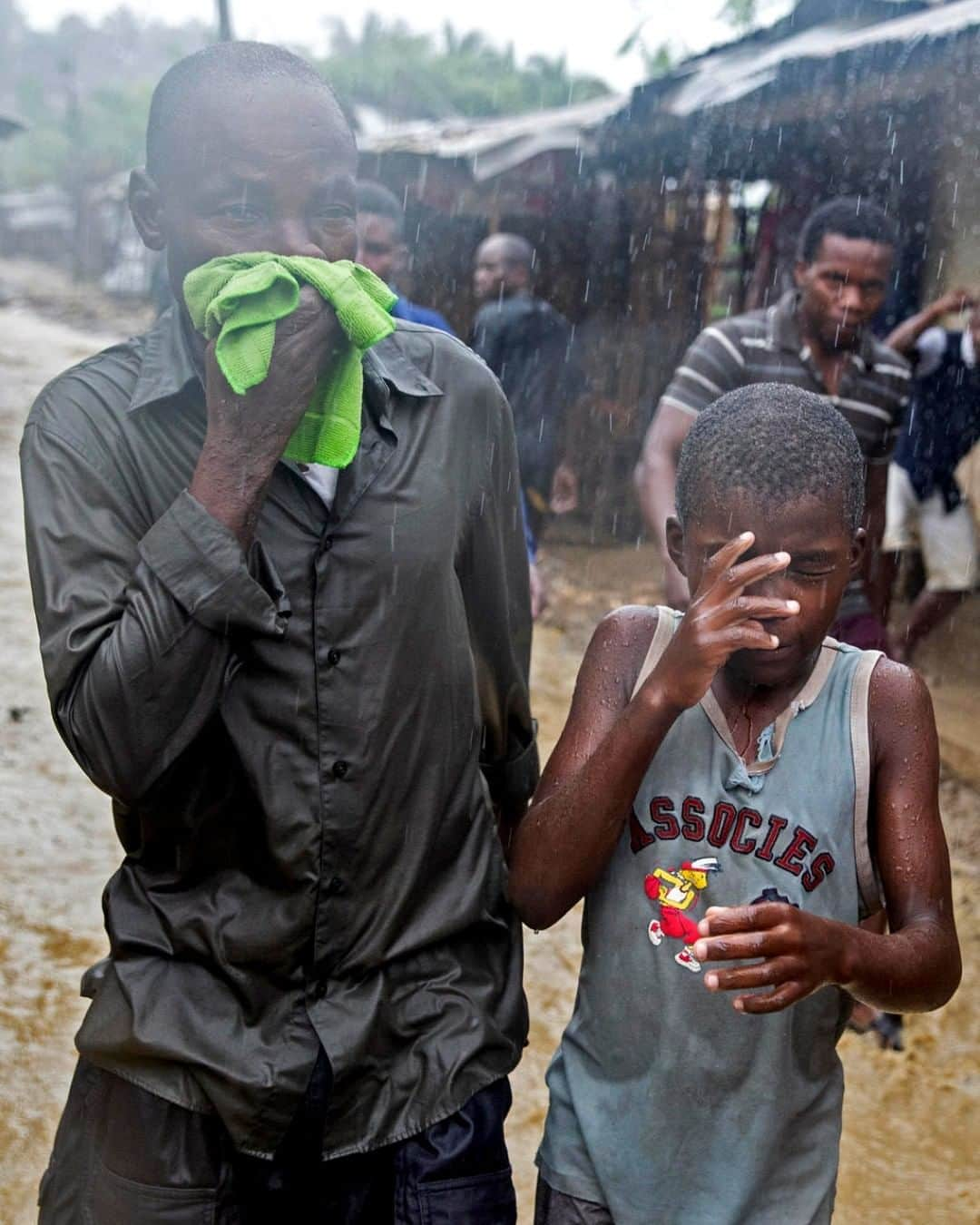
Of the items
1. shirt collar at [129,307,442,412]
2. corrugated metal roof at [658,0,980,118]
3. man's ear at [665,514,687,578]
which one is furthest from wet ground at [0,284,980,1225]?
corrugated metal roof at [658,0,980,118]

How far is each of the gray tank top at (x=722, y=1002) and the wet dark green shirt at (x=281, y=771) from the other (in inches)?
7.9

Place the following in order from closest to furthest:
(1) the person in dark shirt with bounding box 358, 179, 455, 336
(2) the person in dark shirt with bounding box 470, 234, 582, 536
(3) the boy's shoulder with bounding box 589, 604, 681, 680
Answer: (3) the boy's shoulder with bounding box 589, 604, 681, 680
(1) the person in dark shirt with bounding box 358, 179, 455, 336
(2) the person in dark shirt with bounding box 470, 234, 582, 536

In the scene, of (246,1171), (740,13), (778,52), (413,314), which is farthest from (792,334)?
(740,13)

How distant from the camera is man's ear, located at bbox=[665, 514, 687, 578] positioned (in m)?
2.06

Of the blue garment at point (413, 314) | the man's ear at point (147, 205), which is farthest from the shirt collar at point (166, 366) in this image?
the blue garment at point (413, 314)

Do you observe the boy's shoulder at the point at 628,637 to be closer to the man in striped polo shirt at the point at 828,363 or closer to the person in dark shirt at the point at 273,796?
the person in dark shirt at the point at 273,796

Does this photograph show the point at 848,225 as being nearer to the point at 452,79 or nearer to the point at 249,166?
the point at 249,166

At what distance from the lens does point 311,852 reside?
1847 millimetres

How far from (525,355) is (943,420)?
2.20 metres

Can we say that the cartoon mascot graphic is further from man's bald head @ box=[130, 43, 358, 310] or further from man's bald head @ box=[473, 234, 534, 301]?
man's bald head @ box=[473, 234, 534, 301]

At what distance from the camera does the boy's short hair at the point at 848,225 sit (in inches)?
155

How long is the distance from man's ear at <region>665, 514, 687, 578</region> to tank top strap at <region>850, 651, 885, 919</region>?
290mm

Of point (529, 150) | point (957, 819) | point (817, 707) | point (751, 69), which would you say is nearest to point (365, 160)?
point (529, 150)

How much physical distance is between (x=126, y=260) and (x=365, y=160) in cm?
1695
